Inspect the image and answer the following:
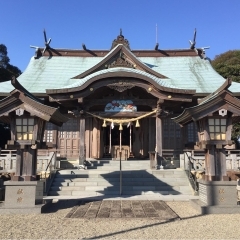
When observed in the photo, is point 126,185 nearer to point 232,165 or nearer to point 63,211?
point 63,211

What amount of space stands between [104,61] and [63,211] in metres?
10.9

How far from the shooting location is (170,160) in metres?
14.6

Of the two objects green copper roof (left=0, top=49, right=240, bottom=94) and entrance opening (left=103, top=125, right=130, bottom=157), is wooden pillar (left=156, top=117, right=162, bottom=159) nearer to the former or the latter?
green copper roof (left=0, top=49, right=240, bottom=94)

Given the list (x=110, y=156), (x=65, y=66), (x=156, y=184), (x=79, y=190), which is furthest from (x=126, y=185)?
(x=65, y=66)

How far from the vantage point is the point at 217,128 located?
798cm

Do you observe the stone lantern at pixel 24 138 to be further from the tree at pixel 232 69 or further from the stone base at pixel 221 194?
the tree at pixel 232 69

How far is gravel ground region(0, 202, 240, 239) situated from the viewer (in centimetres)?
525

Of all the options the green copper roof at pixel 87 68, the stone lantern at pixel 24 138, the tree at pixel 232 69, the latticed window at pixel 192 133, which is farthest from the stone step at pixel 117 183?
the tree at pixel 232 69

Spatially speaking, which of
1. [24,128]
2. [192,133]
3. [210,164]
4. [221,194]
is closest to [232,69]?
[192,133]

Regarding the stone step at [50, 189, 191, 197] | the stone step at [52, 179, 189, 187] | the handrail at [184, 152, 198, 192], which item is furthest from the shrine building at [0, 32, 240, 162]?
the stone step at [50, 189, 191, 197]

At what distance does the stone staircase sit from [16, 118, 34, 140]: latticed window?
3455 mm

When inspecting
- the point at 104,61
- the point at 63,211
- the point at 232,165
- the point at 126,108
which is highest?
the point at 104,61

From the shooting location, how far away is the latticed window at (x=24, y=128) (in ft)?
26.1

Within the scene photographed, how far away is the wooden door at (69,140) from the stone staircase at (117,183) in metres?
3.96
